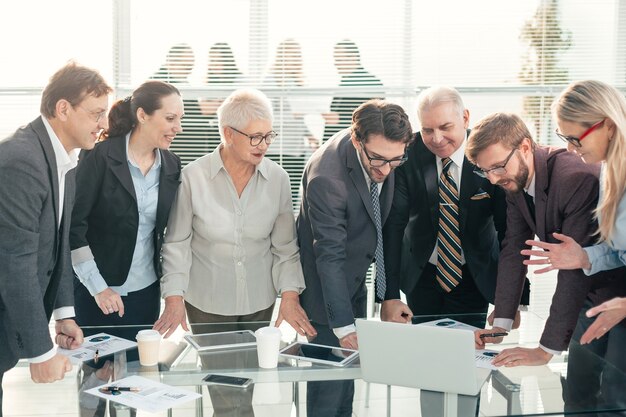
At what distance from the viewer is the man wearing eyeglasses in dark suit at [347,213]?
9.68 feet

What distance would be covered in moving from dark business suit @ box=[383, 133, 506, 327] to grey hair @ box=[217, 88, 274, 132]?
687mm

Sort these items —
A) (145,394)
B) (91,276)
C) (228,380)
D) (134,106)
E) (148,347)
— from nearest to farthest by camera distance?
1. (145,394)
2. (228,380)
3. (148,347)
4. (91,276)
5. (134,106)

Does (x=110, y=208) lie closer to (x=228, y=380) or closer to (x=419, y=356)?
(x=228, y=380)

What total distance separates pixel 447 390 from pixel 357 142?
1.06 m

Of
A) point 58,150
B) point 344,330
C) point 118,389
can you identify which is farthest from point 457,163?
point 118,389

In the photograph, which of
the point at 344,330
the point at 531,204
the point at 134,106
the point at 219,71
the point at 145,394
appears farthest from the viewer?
the point at 219,71

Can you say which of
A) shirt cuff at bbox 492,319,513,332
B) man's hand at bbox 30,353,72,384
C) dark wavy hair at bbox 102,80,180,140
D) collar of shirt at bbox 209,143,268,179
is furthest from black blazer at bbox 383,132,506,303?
man's hand at bbox 30,353,72,384

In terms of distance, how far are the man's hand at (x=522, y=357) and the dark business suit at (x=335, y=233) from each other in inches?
22.2

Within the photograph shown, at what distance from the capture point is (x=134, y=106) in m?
3.34

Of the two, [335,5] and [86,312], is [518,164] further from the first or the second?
[335,5]

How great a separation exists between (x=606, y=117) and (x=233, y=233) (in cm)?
150

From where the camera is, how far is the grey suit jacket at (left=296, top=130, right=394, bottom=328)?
302 cm

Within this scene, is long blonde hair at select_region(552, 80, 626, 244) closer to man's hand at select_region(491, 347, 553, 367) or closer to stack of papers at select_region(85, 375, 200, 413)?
man's hand at select_region(491, 347, 553, 367)

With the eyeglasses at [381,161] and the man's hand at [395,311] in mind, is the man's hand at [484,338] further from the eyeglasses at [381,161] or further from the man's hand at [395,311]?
the eyeglasses at [381,161]
